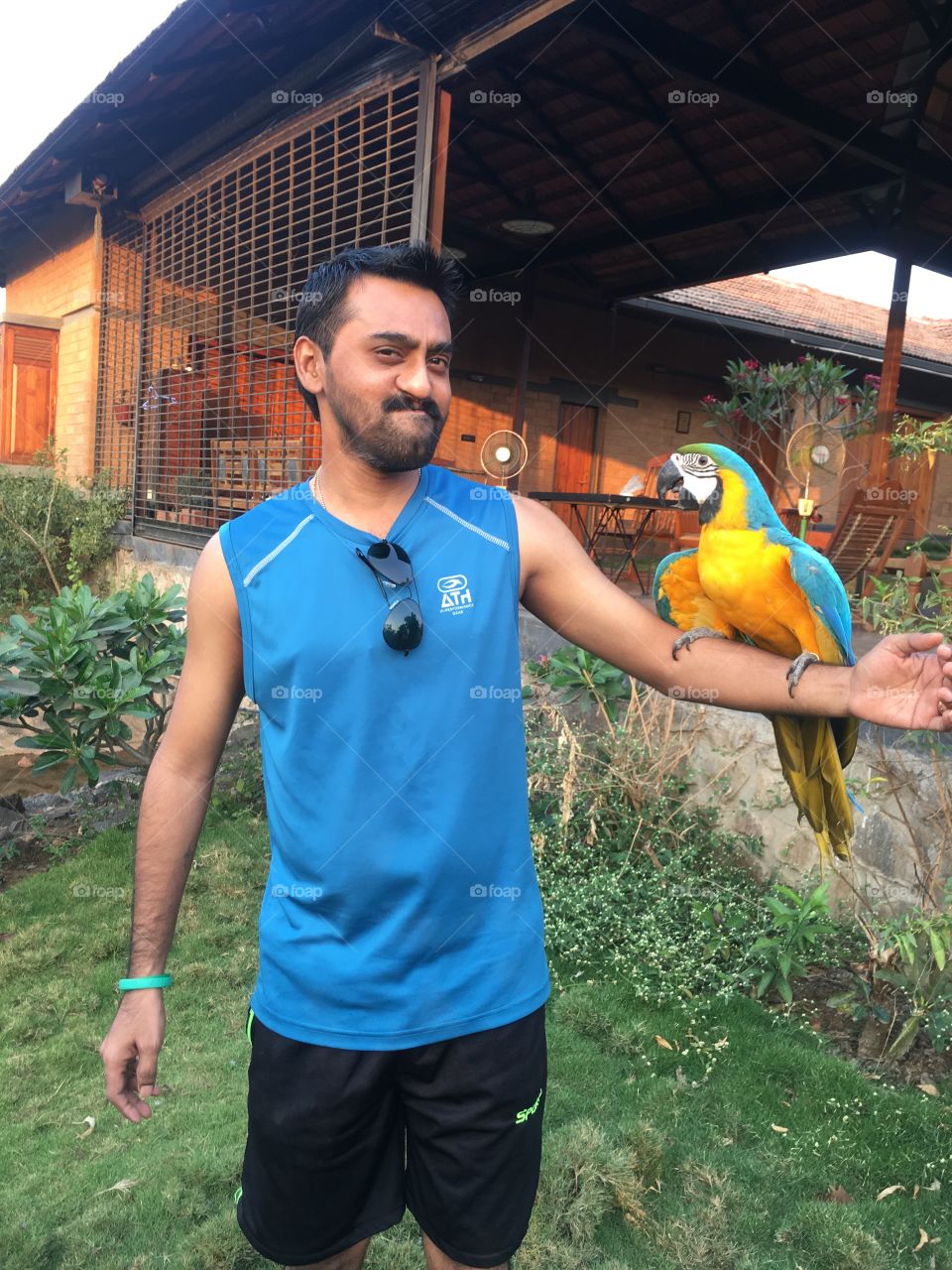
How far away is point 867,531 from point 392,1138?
563cm

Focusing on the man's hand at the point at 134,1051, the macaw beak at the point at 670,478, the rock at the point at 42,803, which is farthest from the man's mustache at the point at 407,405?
the rock at the point at 42,803

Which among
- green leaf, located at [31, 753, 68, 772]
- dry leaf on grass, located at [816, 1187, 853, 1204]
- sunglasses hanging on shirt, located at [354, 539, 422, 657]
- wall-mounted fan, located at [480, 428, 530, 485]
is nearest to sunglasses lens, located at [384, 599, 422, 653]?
sunglasses hanging on shirt, located at [354, 539, 422, 657]

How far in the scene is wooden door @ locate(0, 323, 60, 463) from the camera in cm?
1066

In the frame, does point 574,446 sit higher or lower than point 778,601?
higher

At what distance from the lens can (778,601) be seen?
1646 millimetres

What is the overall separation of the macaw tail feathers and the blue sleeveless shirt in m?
0.51

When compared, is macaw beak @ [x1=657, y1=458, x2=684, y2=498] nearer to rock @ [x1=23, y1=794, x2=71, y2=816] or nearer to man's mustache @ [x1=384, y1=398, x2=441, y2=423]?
man's mustache @ [x1=384, y1=398, x2=441, y2=423]

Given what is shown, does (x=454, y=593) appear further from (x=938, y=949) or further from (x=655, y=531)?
(x=655, y=531)

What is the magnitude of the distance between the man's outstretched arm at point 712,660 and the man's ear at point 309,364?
0.44 metres

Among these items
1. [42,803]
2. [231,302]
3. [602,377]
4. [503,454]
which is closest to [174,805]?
[42,803]

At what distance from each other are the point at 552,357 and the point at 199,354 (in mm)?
5106

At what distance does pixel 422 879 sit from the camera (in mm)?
1470

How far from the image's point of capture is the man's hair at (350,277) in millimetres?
1557

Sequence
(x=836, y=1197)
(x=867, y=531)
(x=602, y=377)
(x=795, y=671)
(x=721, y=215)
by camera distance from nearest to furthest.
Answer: (x=795, y=671)
(x=836, y=1197)
(x=867, y=531)
(x=721, y=215)
(x=602, y=377)
